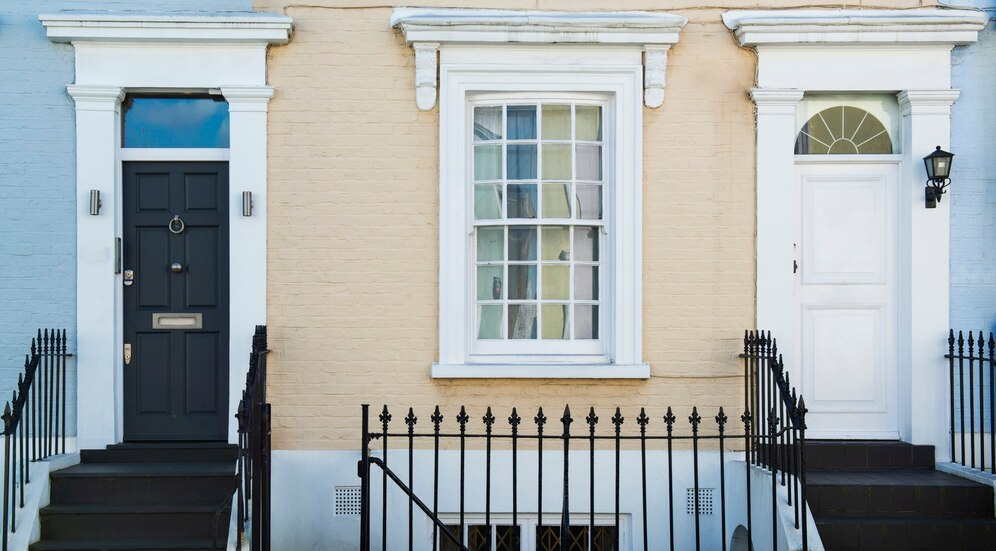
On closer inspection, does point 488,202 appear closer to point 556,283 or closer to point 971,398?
point 556,283

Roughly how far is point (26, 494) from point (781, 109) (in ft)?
19.7

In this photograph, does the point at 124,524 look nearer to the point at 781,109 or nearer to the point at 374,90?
the point at 374,90

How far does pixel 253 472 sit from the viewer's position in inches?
223

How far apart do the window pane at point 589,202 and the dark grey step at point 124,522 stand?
11.1 ft

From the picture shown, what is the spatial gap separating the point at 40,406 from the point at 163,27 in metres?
2.84

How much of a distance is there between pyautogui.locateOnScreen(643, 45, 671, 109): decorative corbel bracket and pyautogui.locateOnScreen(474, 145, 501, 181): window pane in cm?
120

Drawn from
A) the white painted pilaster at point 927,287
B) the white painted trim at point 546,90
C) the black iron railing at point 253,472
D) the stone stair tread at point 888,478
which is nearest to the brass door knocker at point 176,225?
the black iron railing at point 253,472

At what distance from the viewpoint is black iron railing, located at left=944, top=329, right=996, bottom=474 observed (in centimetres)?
644

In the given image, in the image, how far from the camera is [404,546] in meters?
6.77

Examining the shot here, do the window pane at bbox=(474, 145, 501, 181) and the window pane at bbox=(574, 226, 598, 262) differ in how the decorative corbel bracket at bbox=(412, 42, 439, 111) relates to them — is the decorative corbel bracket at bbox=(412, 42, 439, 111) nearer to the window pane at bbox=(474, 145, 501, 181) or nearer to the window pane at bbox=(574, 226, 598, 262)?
the window pane at bbox=(474, 145, 501, 181)

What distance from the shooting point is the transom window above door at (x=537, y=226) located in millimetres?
6980

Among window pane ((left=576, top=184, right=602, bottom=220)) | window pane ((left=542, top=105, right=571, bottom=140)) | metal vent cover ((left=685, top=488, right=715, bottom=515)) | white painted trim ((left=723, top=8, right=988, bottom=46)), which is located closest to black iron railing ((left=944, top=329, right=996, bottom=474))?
metal vent cover ((left=685, top=488, right=715, bottom=515))

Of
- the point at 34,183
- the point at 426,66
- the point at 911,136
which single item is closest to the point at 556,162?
the point at 426,66

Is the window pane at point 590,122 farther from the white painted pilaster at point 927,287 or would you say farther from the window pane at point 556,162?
the white painted pilaster at point 927,287
